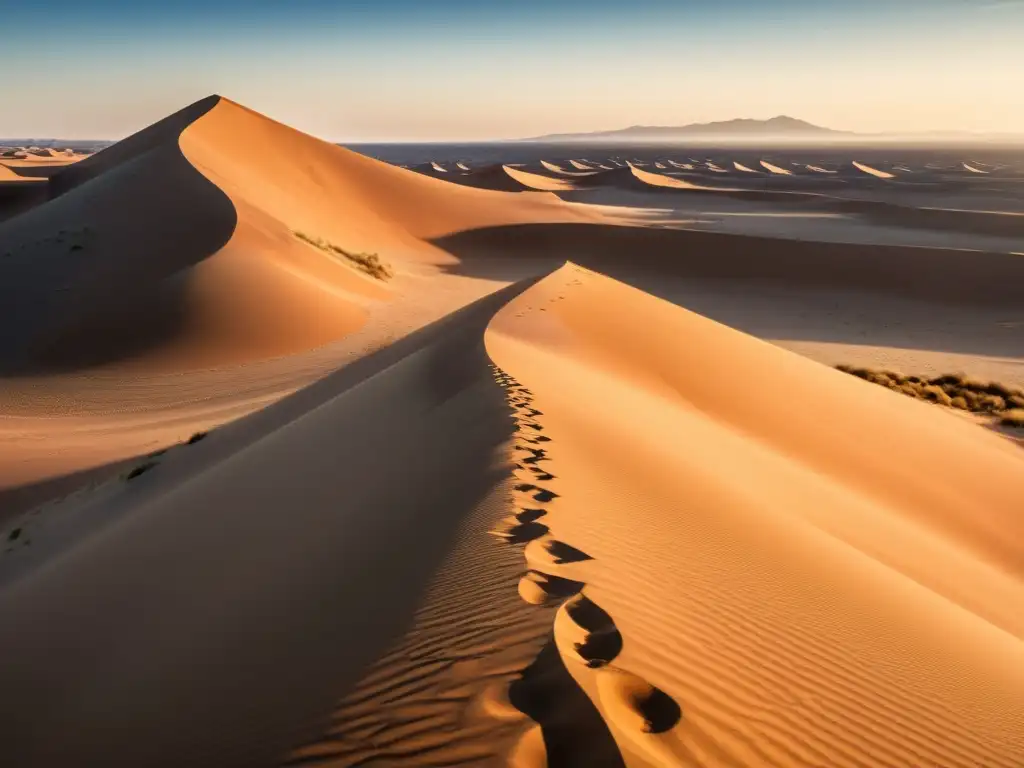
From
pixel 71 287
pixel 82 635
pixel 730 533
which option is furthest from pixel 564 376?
pixel 71 287

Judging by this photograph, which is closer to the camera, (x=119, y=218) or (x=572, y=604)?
(x=572, y=604)

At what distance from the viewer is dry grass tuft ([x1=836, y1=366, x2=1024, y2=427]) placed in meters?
14.6

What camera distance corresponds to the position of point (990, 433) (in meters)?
12.6

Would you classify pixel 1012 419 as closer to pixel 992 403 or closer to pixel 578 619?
pixel 992 403

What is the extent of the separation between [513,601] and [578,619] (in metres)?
0.29

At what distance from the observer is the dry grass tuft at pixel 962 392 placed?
14.6 metres

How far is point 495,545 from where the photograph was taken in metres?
3.94

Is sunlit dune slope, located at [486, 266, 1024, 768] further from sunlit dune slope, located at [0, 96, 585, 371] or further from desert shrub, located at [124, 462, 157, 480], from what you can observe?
sunlit dune slope, located at [0, 96, 585, 371]

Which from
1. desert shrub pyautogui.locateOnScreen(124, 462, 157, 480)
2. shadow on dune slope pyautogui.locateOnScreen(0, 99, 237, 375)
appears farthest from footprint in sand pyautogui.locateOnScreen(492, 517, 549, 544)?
shadow on dune slope pyautogui.locateOnScreen(0, 99, 237, 375)

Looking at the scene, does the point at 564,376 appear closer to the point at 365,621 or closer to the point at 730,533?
the point at 730,533

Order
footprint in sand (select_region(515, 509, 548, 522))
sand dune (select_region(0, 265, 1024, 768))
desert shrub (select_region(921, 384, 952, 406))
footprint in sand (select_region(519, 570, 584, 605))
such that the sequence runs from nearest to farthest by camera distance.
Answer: sand dune (select_region(0, 265, 1024, 768)) < footprint in sand (select_region(519, 570, 584, 605)) < footprint in sand (select_region(515, 509, 548, 522)) < desert shrub (select_region(921, 384, 952, 406))

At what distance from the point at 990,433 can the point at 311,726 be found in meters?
13.1

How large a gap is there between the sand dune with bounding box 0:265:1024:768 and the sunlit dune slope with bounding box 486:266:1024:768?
0.06 feet

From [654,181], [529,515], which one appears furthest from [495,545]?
[654,181]
